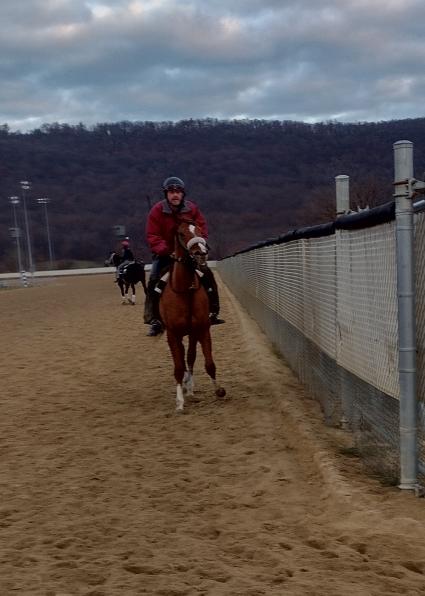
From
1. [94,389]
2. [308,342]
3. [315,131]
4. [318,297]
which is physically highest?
[315,131]

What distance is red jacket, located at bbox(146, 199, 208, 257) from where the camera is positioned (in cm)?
936

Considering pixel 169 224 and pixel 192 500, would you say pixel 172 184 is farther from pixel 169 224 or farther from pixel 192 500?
pixel 192 500

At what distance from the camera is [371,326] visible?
593cm

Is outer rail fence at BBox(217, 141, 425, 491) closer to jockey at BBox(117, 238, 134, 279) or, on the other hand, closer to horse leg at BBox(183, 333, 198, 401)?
horse leg at BBox(183, 333, 198, 401)

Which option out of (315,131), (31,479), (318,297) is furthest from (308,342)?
(315,131)

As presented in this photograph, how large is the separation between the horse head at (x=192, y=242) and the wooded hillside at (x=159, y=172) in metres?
76.9

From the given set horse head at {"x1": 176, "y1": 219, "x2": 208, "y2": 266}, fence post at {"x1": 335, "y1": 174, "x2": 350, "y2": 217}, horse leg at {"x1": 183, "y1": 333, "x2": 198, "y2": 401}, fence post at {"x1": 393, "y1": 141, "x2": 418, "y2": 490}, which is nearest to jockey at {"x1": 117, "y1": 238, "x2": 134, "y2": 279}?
horse leg at {"x1": 183, "y1": 333, "x2": 198, "y2": 401}

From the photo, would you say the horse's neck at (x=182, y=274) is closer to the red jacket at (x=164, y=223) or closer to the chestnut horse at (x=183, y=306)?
the chestnut horse at (x=183, y=306)

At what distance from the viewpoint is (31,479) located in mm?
6152

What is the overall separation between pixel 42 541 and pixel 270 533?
1.37 metres

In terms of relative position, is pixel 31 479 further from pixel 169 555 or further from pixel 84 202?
pixel 84 202

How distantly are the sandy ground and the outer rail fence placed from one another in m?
0.29

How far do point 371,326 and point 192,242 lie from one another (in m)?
3.07

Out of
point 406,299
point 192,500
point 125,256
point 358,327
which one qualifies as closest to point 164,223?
point 358,327
